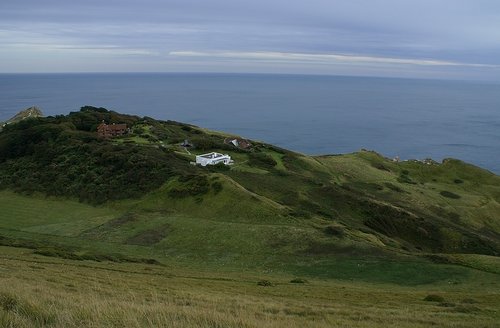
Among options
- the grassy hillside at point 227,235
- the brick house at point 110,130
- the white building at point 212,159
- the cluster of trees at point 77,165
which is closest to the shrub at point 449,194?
the grassy hillside at point 227,235

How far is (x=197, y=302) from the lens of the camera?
15.0m

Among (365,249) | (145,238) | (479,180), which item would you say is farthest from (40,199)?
(479,180)

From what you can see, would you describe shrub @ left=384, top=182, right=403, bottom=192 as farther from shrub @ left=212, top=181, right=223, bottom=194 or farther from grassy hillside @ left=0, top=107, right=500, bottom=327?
shrub @ left=212, top=181, right=223, bottom=194

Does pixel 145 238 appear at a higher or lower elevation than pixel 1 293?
lower

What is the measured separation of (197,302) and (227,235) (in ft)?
88.9

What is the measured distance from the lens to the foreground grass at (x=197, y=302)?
833 cm

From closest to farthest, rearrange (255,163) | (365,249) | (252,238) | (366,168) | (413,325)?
(413,325) < (365,249) < (252,238) < (255,163) < (366,168)

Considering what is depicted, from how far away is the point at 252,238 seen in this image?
135 ft

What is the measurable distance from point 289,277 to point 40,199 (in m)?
41.2

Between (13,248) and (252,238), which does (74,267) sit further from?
(252,238)

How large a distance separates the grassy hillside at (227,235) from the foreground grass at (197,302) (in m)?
0.07

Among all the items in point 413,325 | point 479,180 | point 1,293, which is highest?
point 1,293

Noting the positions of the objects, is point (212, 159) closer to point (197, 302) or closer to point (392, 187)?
point (392, 187)

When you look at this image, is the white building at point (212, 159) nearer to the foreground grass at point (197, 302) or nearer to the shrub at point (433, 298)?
the foreground grass at point (197, 302)
